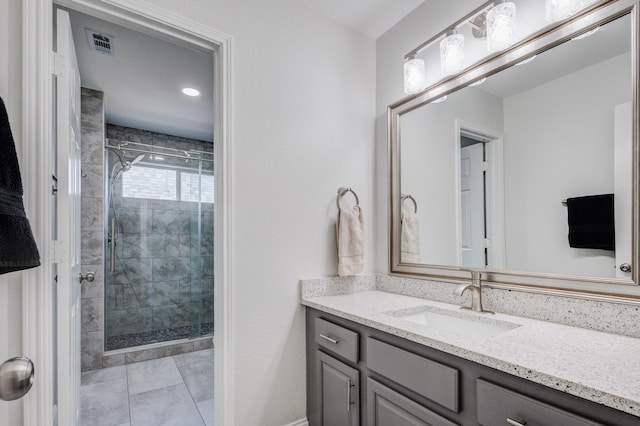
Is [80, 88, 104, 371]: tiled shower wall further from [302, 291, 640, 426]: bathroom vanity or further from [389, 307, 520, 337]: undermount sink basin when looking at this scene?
[389, 307, 520, 337]: undermount sink basin

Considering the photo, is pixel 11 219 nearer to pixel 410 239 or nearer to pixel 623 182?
pixel 410 239

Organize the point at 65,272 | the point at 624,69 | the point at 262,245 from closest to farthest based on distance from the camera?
the point at 624,69 → the point at 65,272 → the point at 262,245

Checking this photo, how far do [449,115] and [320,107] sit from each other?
0.73 metres

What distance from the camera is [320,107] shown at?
1.91 metres

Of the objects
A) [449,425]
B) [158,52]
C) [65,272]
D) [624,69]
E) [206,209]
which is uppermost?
[158,52]

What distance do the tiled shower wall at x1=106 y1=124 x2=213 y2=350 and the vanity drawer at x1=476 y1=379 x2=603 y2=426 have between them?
3161 mm

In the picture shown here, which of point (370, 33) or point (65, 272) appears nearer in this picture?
point (65, 272)

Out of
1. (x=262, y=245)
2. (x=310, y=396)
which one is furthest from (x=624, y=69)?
(x=310, y=396)

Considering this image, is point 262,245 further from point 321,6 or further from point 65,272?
point 321,6

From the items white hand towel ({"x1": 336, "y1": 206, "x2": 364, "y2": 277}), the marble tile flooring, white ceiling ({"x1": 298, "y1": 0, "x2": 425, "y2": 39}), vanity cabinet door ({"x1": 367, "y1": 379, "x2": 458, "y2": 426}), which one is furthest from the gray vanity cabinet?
white ceiling ({"x1": 298, "y1": 0, "x2": 425, "y2": 39})

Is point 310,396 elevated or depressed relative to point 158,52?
depressed

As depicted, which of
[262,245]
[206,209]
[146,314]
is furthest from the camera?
[206,209]

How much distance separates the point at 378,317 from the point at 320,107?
123cm

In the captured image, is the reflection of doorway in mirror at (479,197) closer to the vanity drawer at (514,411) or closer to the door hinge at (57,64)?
the vanity drawer at (514,411)
